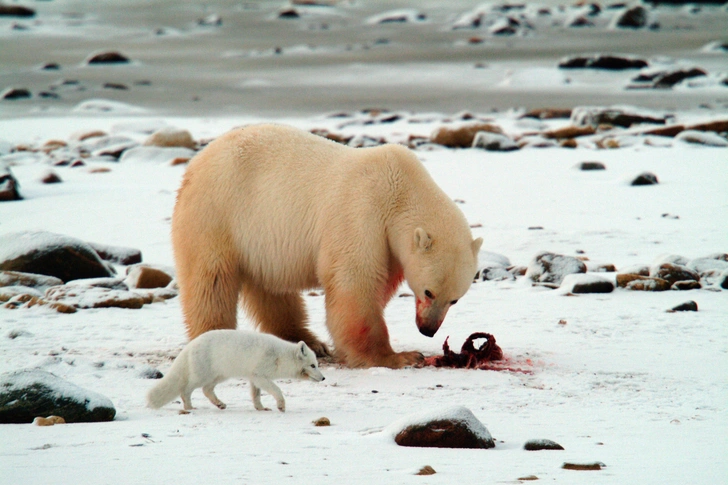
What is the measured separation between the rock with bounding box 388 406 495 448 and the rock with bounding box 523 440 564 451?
0.14 meters

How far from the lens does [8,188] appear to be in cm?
1010

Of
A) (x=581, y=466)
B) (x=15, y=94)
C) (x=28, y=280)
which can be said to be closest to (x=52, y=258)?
(x=28, y=280)

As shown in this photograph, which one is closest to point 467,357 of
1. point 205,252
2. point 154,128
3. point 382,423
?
point 382,423

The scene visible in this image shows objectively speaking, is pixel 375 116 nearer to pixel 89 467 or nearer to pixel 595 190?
pixel 595 190

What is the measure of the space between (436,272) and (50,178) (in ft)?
23.4

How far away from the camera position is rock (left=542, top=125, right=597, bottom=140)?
1420cm

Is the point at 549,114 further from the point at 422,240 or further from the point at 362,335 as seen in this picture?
the point at 362,335

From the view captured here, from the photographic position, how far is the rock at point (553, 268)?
23.6 ft

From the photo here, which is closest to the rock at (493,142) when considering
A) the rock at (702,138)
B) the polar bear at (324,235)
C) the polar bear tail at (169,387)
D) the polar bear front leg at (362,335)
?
the rock at (702,138)

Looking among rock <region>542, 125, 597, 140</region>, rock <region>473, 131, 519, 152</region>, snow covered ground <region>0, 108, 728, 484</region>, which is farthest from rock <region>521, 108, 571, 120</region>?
snow covered ground <region>0, 108, 728, 484</region>

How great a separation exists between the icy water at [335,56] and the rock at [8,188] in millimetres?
8129

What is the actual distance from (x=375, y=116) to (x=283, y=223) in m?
11.6

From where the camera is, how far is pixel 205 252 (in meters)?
5.67

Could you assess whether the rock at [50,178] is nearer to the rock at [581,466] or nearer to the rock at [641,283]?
the rock at [641,283]
